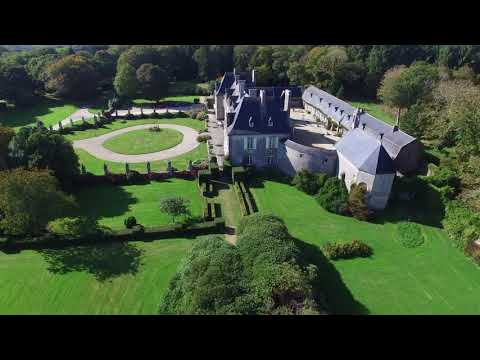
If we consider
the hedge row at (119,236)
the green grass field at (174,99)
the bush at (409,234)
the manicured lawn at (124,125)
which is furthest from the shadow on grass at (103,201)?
the green grass field at (174,99)

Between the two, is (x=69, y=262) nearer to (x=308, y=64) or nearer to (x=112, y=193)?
(x=112, y=193)

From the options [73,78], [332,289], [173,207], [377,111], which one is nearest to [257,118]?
[173,207]

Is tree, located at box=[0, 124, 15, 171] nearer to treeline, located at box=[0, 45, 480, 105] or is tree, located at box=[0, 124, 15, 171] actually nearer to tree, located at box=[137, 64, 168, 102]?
treeline, located at box=[0, 45, 480, 105]

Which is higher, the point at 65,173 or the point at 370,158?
the point at 370,158

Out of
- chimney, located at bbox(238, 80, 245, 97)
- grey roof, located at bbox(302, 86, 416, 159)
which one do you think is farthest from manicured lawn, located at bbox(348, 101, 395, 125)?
chimney, located at bbox(238, 80, 245, 97)

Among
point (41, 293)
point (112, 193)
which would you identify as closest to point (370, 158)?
point (112, 193)

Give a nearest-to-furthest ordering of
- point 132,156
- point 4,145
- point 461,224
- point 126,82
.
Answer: point 461,224
point 4,145
point 132,156
point 126,82

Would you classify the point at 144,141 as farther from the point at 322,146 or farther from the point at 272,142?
the point at 322,146
